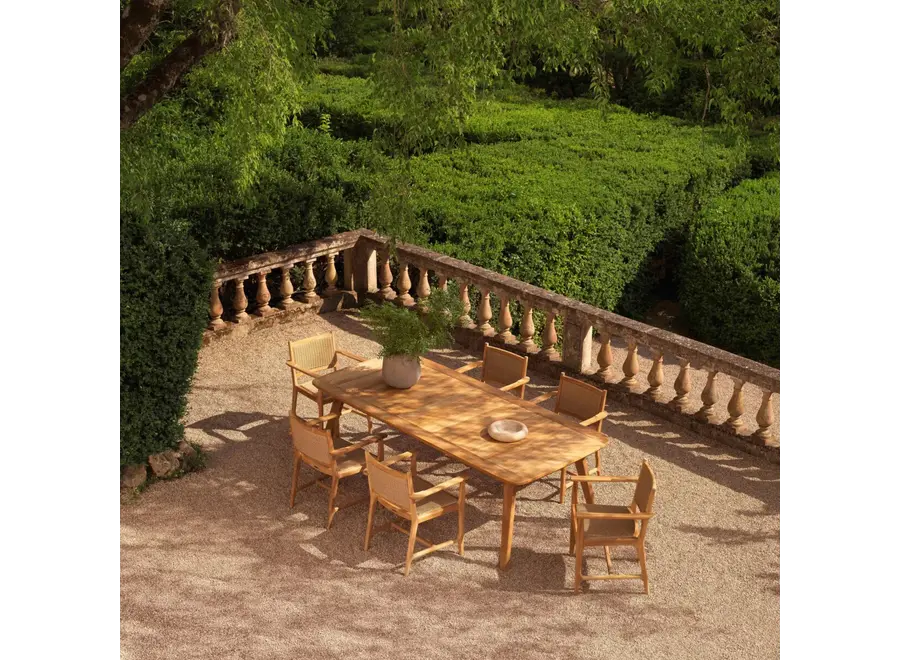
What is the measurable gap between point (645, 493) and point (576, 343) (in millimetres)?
3342

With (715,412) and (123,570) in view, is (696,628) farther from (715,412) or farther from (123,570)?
(123,570)

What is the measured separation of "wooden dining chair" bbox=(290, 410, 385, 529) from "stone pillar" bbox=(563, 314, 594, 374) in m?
2.75

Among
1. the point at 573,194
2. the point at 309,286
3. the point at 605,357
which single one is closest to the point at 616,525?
the point at 605,357

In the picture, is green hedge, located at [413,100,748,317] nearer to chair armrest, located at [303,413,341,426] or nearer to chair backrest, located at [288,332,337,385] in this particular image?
chair backrest, located at [288,332,337,385]

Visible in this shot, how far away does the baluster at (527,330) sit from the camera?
11.0 metres

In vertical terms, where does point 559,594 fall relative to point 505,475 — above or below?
below

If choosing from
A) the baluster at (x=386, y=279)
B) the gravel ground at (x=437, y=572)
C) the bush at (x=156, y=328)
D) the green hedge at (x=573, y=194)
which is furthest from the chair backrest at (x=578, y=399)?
the baluster at (x=386, y=279)

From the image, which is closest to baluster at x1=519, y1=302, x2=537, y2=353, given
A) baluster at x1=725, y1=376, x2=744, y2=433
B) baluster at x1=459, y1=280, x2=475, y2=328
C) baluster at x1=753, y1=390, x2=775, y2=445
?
baluster at x1=459, y1=280, x2=475, y2=328

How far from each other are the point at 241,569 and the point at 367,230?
5515mm

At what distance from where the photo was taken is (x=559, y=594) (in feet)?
24.8

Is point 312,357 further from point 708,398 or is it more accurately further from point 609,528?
point 708,398
